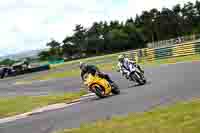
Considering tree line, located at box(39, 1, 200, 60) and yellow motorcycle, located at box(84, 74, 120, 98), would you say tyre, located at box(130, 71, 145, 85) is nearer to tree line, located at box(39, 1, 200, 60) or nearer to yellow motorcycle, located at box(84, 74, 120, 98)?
yellow motorcycle, located at box(84, 74, 120, 98)

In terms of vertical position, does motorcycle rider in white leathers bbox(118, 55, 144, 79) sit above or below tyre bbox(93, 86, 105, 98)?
above

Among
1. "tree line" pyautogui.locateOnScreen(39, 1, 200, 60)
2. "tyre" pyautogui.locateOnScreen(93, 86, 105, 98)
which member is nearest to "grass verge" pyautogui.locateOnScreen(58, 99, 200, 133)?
Result: "tyre" pyautogui.locateOnScreen(93, 86, 105, 98)

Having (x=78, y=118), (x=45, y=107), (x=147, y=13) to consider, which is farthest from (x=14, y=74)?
(x=147, y=13)

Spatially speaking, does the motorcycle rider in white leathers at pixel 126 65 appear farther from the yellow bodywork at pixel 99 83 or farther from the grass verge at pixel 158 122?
the grass verge at pixel 158 122

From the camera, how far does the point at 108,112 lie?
1312 centimetres

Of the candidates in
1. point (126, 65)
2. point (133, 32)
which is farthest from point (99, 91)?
point (133, 32)

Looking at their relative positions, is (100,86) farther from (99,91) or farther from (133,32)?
(133,32)

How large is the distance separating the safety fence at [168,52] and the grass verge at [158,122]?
26.6 metres

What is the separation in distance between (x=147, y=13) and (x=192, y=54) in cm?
8002

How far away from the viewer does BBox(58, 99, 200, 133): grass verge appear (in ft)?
28.3

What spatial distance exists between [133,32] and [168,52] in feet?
202

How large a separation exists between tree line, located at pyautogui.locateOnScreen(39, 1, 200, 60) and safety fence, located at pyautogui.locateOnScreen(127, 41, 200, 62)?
54710mm

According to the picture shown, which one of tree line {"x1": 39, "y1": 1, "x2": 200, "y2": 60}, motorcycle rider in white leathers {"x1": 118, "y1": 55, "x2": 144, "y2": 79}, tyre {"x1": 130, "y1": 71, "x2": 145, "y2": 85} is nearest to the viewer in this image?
tyre {"x1": 130, "y1": 71, "x2": 145, "y2": 85}

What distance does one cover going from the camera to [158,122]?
9.45 metres
